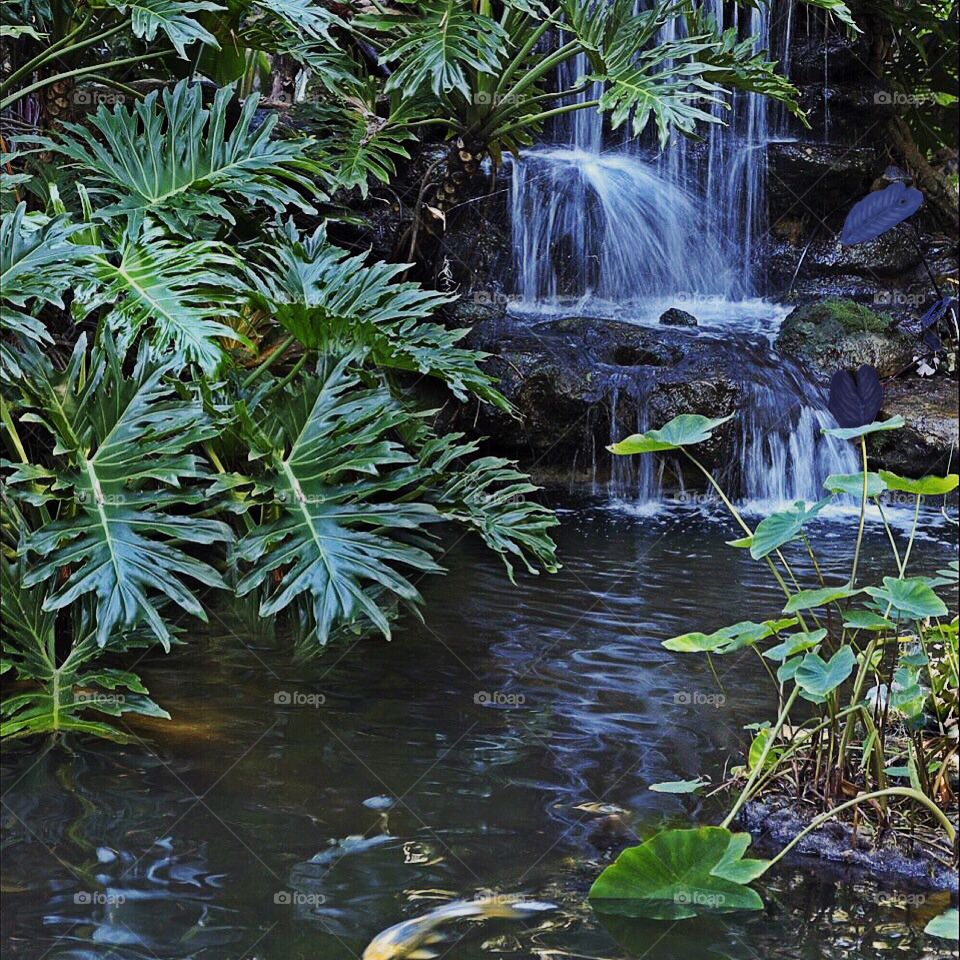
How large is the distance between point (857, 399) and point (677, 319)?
4.96 meters

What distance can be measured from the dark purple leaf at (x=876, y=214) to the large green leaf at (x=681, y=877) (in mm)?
1295

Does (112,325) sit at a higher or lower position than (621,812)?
higher

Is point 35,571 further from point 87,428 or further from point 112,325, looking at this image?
point 112,325

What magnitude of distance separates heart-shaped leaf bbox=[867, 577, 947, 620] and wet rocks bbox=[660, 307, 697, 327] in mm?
5121

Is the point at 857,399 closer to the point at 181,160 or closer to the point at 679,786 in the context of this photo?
the point at 679,786

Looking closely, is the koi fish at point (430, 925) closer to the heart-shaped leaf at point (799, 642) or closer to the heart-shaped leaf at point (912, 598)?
the heart-shaped leaf at point (799, 642)

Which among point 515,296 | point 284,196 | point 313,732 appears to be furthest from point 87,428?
point 515,296

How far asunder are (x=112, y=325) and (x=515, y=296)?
476cm

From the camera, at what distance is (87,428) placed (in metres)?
2.81

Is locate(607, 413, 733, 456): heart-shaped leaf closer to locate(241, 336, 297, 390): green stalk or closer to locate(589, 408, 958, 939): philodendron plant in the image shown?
locate(589, 408, 958, 939): philodendron plant

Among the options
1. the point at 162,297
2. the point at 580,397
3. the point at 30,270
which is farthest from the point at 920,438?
the point at 30,270

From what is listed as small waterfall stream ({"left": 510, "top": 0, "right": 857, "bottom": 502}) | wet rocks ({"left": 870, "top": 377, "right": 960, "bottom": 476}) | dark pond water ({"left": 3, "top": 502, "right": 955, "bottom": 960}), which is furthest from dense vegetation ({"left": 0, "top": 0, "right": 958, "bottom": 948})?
small waterfall stream ({"left": 510, "top": 0, "right": 857, "bottom": 502})

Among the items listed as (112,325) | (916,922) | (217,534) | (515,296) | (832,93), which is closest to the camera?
(916,922)

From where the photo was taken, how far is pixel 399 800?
8.30 feet
